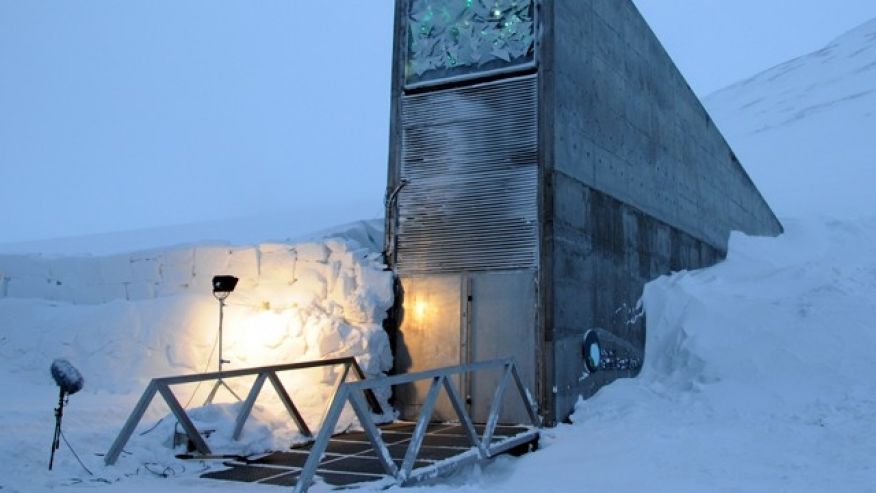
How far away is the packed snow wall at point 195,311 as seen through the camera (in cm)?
955

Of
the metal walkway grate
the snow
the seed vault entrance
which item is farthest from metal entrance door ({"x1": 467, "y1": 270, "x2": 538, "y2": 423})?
the snow

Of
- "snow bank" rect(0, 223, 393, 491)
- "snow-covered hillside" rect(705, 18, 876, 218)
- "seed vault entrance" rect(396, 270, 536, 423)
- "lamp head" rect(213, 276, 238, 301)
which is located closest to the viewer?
"snow bank" rect(0, 223, 393, 491)

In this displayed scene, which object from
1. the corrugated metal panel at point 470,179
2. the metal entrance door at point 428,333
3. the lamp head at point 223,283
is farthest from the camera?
the metal entrance door at point 428,333

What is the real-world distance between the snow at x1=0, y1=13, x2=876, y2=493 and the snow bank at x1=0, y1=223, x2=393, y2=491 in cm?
3

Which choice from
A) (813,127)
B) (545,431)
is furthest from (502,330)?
(813,127)

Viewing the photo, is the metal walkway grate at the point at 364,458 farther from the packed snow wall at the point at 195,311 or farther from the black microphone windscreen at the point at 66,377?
the black microphone windscreen at the point at 66,377

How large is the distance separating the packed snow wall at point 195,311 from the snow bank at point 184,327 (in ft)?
0.06

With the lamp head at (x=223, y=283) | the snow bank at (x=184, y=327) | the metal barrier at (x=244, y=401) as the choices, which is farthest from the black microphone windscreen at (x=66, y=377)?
the lamp head at (x=223, y=283)

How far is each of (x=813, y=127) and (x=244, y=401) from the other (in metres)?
37.6

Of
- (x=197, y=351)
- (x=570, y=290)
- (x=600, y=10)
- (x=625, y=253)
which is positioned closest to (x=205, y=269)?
(x=197, y=351)

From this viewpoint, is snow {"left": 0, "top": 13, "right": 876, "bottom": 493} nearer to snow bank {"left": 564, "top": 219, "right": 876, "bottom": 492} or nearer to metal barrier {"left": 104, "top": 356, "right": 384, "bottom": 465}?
snow bank {"left": 564, "top": 219, "right": 876, "bottom": 492}

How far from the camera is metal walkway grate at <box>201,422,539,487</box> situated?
6055 millimetres

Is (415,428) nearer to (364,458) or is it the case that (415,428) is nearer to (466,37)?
(364,458)

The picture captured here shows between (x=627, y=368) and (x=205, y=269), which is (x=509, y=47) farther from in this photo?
(x=205, y=269)
